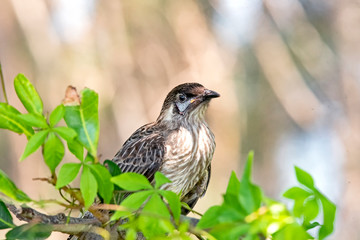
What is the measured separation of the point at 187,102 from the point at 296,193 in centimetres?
270

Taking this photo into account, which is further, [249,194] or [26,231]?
[26,231]

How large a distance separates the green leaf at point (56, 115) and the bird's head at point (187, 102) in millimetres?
2466

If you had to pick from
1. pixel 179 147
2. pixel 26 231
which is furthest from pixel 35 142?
pixel 179 147

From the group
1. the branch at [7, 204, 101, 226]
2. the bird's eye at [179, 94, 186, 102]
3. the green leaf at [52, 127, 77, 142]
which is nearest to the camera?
the green leaf at [52, 127, 77, 142]

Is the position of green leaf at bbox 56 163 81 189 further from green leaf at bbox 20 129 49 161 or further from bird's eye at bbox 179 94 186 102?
bird's eye at bbox 179 94 186 102

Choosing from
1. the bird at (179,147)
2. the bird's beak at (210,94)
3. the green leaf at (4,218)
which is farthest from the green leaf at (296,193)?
the bird's beak at (210,94)

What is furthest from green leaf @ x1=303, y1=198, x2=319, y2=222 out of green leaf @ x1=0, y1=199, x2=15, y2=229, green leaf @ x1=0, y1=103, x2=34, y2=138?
green leaf @ x1=0, y1=199, x2=15, y2=229

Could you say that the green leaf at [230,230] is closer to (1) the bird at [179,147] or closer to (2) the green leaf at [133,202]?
(2) the green leaf at [133,202]

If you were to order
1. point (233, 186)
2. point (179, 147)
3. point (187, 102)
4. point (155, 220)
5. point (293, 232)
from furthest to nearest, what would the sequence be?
point (187, 102) < point (179, 147) < point (233, 186) < point (155, 220) < point (293, 232)

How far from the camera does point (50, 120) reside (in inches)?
48.3

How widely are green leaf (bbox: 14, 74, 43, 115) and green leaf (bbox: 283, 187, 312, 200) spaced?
0.59 m

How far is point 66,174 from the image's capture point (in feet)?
3.96

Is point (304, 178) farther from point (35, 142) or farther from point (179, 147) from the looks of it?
point (179, 147)

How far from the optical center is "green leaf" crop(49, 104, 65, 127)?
1.23m
